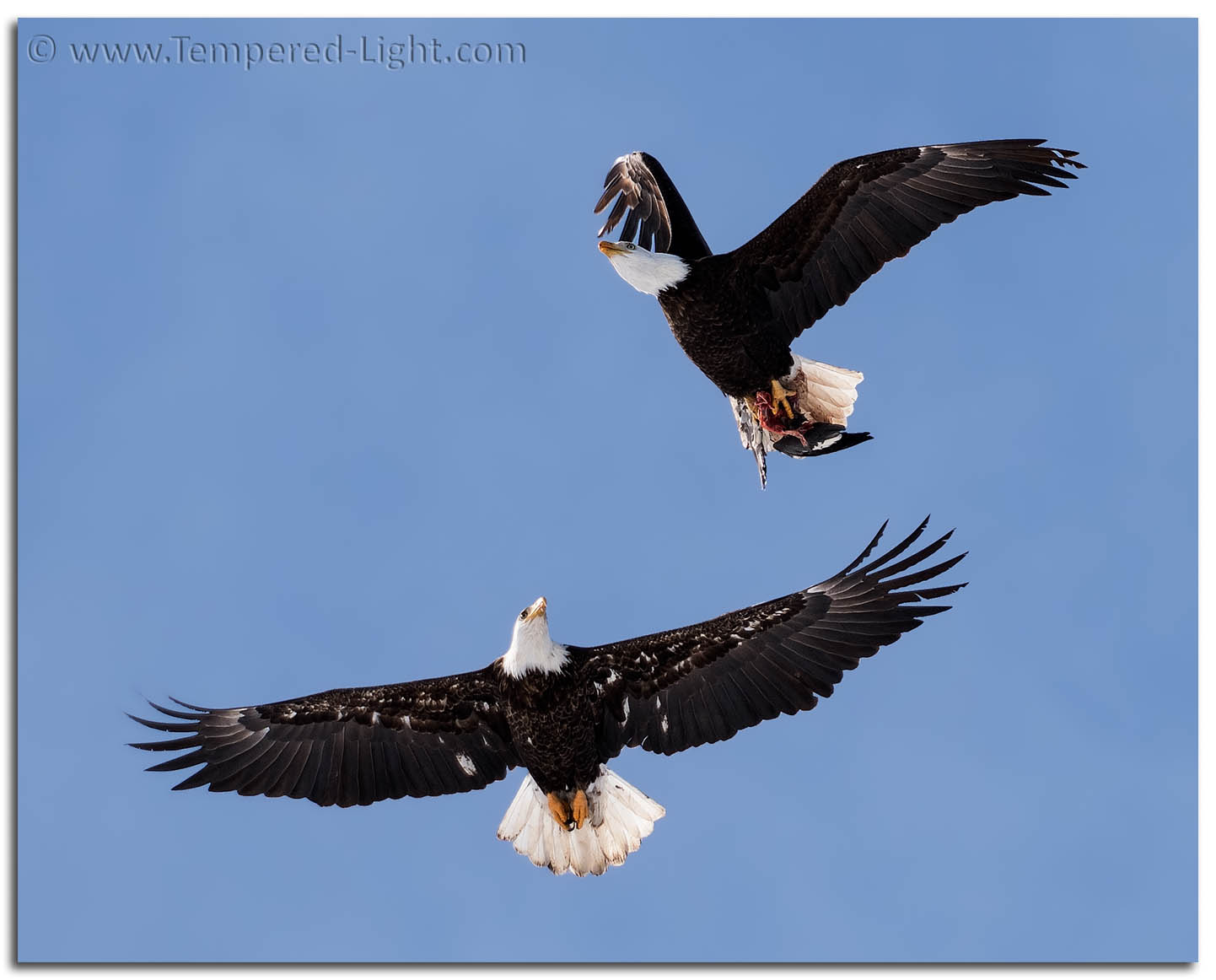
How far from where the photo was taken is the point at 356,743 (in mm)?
7832

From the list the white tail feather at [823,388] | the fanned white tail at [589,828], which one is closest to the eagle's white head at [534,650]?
the fanned white tail at [589,828]

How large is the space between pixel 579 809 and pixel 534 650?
1.08 meters

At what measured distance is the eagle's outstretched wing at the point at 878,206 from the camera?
8250 millimetres

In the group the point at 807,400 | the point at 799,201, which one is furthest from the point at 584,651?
the point at 799,201

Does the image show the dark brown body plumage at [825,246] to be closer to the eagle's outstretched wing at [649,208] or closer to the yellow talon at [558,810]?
the eagle's outstretched wing at [649,208]

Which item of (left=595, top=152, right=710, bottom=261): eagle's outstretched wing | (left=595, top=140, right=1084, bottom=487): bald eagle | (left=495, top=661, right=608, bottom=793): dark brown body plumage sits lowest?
(left=495, top=661, right=608, bottom=793): dark brown body plumage

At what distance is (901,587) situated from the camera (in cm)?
754

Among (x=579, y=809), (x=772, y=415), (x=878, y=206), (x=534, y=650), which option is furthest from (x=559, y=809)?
(x=878, y=206)

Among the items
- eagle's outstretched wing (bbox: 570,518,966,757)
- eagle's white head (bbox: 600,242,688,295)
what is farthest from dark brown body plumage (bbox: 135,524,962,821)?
eagle's white head (bbox: 600,242,688,295)

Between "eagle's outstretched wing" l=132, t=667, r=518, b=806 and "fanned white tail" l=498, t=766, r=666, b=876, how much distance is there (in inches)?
17.1

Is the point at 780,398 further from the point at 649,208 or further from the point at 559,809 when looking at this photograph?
the point at 559,809

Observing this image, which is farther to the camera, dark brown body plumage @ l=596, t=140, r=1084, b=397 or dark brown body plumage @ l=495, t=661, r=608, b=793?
dark brown body plumage @ l=596, t=140, r=1084, b=397

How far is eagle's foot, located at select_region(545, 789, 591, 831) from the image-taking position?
26.5 feet

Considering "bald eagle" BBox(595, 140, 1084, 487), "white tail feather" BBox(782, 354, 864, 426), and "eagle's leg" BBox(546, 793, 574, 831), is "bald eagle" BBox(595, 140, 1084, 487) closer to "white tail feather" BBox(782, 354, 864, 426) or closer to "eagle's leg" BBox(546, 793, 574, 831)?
"white tail feather" BBox(782, 354, 864, 426)
